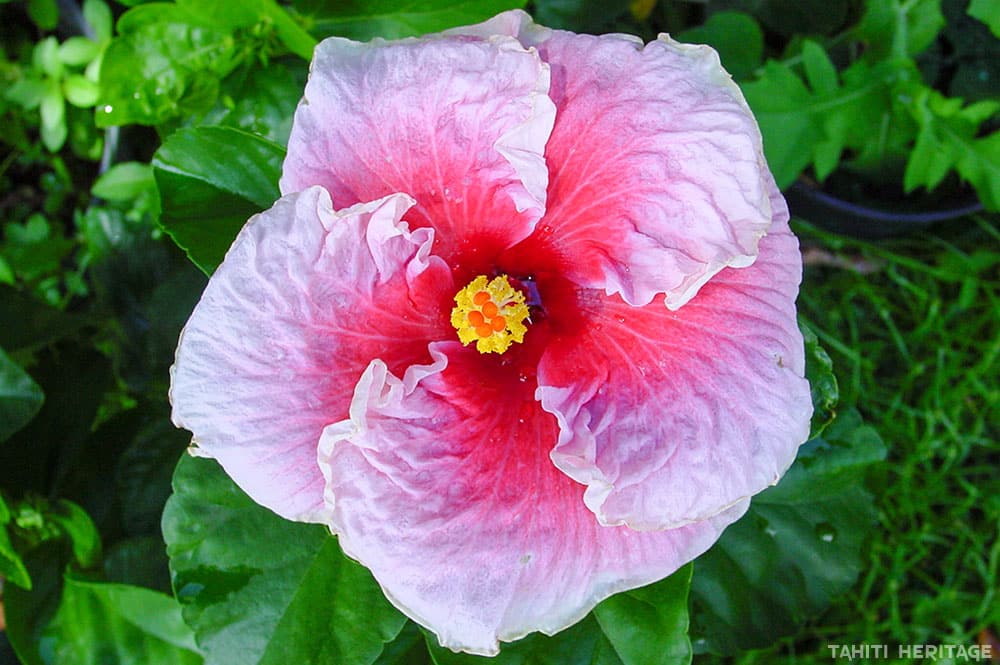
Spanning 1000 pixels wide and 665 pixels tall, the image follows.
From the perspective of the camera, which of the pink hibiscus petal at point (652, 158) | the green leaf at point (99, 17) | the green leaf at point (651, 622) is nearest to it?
the pink hibiscus petal at point (652, 158)

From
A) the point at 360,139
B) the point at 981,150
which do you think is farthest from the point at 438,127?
the point at 981,150

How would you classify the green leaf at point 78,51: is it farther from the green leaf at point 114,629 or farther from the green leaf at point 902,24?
the green leaf at point 902,24

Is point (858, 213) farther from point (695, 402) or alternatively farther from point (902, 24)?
point (695, 402)

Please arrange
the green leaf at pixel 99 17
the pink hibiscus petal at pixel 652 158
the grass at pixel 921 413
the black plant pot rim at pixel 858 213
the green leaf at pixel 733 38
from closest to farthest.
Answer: the pink hibiscus petal at pixel 652 158 → the green leaf at pixel 99 17 → the green leaf at pixel 733 38 → the black plant pot rim at pixel 858 213 → the grass at pixel 921 413

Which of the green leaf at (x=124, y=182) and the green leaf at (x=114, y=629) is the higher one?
the green leaf at (x=124, y=182)

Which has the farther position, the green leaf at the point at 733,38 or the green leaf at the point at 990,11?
the green leaf at the point at 733,38

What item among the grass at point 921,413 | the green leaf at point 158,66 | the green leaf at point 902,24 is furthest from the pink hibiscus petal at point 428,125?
the grass at point 921,413
